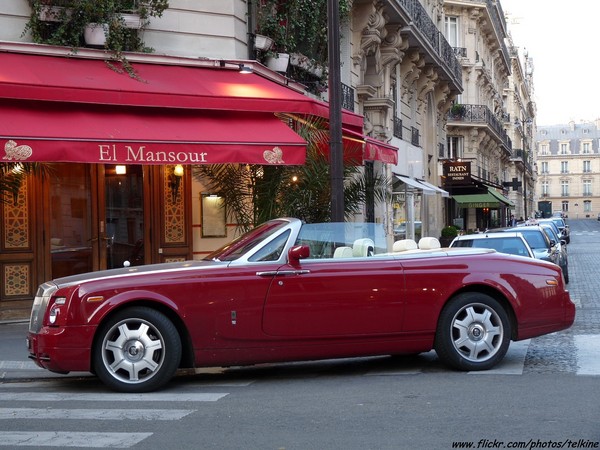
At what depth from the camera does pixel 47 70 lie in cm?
1410

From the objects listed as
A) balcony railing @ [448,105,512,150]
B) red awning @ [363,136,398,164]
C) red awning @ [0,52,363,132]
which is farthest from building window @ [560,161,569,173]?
red awning @ [0,52,363,132]

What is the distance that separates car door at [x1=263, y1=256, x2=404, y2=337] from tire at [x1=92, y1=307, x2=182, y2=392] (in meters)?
0.87

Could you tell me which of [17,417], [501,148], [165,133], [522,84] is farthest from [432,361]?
[522,84]

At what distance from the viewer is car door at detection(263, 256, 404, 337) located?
27.9 feet

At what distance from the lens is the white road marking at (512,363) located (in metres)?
8.82

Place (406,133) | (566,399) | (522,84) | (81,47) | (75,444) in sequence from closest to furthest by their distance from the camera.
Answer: (75,444) < (566,399) < (81,47) < (406,133) < (522,84)

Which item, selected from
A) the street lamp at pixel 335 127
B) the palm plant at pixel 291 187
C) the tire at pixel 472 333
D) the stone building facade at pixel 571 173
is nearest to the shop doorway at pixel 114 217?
the palm plant at pixel 291 187

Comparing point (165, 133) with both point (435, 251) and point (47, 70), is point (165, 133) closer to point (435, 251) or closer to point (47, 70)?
point (47, 70)

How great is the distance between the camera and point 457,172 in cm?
4016

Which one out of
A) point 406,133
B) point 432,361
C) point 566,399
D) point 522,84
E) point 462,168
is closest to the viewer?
point 566,399

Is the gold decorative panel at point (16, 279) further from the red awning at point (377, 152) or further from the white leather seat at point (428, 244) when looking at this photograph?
the white leather seat at point (428, 244)

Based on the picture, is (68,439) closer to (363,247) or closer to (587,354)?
(363,247)

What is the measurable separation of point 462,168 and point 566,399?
110 feet

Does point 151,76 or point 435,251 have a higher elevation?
point 151,76
